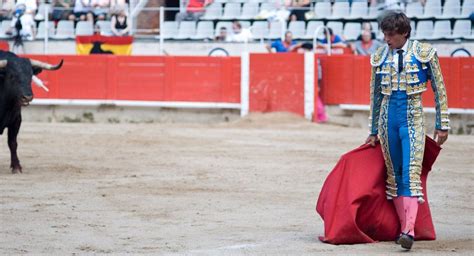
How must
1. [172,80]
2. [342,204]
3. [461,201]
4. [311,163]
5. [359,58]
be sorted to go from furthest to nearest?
[172,80] → [359,58] → [311,163] → [461,201] → [342,204]

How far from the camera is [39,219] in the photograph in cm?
721

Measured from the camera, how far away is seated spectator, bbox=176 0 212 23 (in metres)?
20.1

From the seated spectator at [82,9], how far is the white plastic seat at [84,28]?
0.20m

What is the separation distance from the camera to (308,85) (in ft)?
54.1

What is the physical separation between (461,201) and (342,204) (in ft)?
8.27

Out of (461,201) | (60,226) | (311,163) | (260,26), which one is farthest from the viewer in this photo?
(260,26)

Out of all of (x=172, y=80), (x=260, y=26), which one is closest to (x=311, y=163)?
(x=172, y=80)

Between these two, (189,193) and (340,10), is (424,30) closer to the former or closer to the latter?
(340,10)

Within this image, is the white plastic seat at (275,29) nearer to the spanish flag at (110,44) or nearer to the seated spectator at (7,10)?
the spanish flag at (110,44)

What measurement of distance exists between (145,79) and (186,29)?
2191mm

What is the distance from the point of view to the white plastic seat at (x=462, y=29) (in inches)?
691

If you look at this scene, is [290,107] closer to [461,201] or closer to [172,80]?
[172,80]

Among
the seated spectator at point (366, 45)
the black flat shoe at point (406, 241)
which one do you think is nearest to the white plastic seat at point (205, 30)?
the seated spectator at point (366, 45)

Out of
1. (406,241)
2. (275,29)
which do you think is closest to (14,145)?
(406,241)
